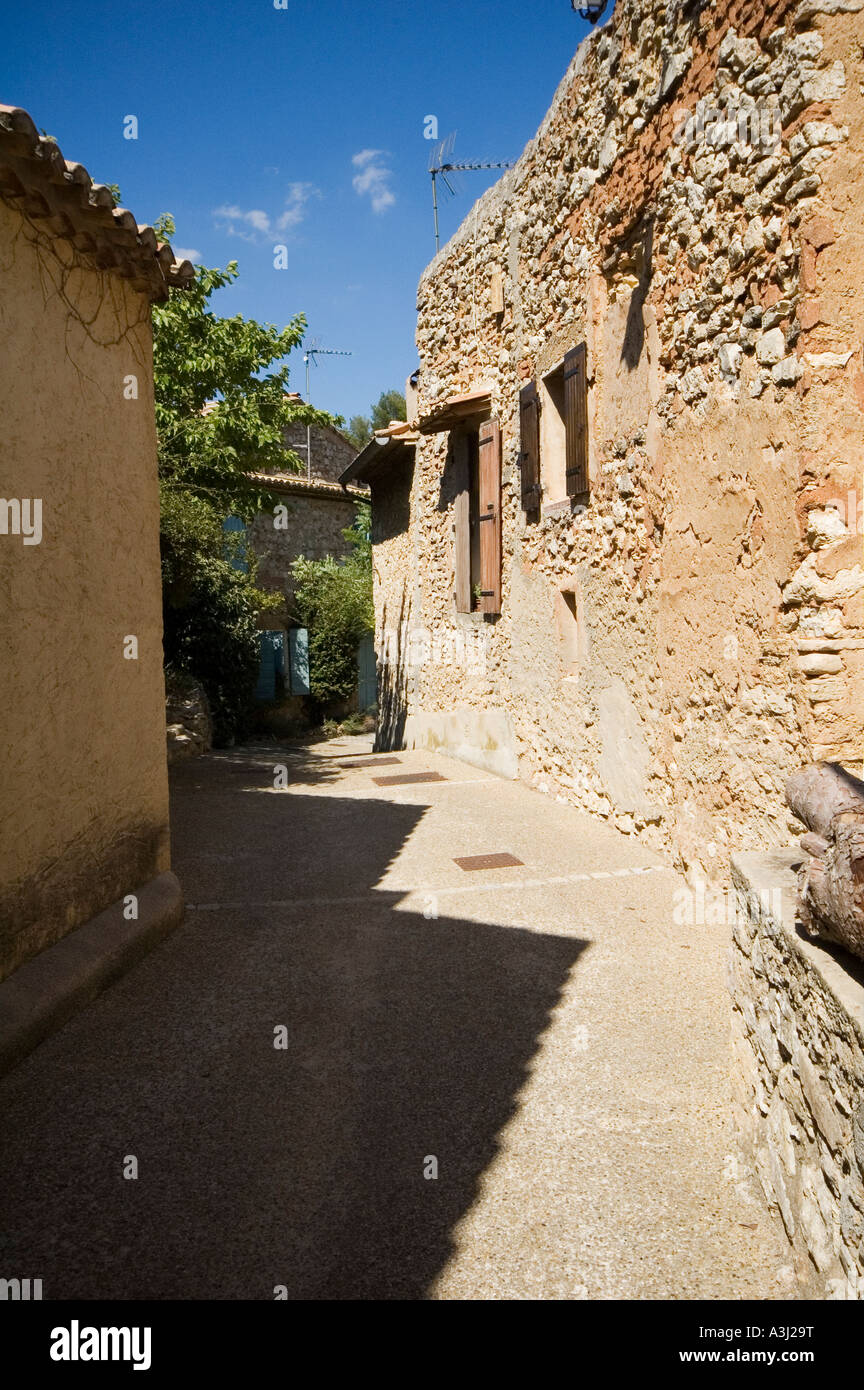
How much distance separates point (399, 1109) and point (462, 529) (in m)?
7.77

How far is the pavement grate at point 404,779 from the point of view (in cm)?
936

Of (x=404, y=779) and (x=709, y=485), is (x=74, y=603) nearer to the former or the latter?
(x=709, y=485)

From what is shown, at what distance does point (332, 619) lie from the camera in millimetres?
19984

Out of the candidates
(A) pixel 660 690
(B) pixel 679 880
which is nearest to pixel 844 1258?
(B) pixel 679 880

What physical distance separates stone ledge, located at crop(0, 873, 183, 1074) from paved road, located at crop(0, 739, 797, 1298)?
0.09 meters

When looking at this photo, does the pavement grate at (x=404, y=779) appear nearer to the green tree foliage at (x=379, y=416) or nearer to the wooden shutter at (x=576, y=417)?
the wooden shutter at (x=576, y=417)

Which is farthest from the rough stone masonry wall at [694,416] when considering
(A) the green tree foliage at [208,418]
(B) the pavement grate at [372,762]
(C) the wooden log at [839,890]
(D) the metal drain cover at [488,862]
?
(A) the green tree foliage at [208,418]

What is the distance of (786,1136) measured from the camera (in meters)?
2.49

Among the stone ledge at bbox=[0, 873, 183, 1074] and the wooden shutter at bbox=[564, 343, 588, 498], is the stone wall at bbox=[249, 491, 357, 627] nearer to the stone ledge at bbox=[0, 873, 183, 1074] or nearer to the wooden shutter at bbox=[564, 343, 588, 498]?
the wooden shutter at bbox=[564, 343, 588, 498]

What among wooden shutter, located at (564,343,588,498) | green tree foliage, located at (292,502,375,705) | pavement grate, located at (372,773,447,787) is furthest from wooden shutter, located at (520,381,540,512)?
green tree foliage, located at (292,502,375,705)

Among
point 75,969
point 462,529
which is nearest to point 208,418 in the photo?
point 462,529

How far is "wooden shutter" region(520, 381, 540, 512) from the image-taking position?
26.6 ft

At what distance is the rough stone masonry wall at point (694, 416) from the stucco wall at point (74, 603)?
2.94 meters
